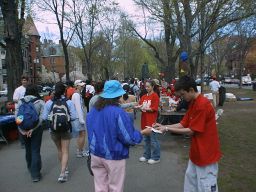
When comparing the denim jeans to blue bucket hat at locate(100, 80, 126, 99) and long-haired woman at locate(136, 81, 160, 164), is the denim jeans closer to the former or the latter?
long-haired woman at locate(136, 81, 160, 164)

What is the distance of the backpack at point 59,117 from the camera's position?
6691mm


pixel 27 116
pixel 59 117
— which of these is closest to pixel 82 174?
pixel 59 117

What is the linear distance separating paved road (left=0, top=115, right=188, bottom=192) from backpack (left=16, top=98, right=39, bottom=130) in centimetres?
104

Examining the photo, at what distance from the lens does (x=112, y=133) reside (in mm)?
4348

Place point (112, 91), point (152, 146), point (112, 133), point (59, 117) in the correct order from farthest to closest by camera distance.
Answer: point (152, 146)
point (59, 117)
point (112, 91)
point (112, 133)

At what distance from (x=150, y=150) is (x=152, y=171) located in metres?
1.01

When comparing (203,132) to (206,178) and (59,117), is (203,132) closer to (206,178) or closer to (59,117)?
(206,178)

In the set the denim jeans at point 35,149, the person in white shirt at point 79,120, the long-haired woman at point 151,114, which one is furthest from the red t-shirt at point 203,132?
the long-haired woman at point 151,114

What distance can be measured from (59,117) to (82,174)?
1371 mm

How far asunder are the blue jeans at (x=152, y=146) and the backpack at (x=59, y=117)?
6.81ft

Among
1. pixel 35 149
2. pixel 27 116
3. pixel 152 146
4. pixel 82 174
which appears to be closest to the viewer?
pixel 27 116

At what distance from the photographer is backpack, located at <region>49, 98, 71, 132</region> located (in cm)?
669

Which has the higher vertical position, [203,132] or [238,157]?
[203,132]

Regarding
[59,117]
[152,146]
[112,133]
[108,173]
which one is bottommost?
[152,146]
